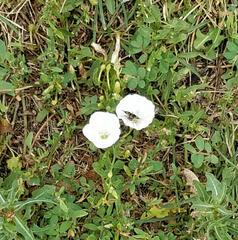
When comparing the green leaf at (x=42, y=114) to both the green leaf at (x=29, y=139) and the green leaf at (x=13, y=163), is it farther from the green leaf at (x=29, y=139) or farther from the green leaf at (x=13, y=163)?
the green leaf at (x=13, y=163)

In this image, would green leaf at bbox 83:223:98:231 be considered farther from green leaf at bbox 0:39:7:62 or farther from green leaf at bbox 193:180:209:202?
green leaf at bbox 0:39:7:62

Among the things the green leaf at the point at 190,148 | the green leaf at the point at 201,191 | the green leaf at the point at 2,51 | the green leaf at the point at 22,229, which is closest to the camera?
the green leaf at the point at 22,229

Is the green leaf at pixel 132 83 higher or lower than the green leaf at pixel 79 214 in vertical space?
higher

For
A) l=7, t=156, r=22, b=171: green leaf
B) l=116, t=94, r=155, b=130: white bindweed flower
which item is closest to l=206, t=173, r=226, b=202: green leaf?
l=116, t=94, r=155, b=130: white bindweed flower

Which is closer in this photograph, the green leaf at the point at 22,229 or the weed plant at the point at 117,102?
the green leaf at the point at 22,229

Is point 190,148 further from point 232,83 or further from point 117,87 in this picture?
point 117,87

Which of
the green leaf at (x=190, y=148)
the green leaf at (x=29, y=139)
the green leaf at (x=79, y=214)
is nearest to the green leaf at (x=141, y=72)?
the green leaf at (x=190, y=148)
